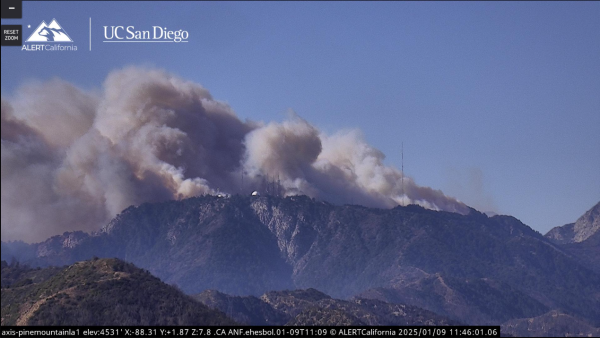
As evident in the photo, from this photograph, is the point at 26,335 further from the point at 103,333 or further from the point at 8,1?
the point at 8,1

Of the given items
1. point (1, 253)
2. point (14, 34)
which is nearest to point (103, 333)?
point (1, 253)

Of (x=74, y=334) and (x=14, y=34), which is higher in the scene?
(x=14, y=34)

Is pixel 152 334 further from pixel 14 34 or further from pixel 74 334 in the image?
pixel 14 34

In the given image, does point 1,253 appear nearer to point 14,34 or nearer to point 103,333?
point 103,333

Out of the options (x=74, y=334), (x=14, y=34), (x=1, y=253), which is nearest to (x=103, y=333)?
(x=74, y=334)

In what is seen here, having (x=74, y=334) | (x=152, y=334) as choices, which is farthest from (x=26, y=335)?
(x=152, y=334)

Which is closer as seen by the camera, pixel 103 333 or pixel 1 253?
pixel 1 253

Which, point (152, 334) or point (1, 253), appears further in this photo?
point (152, 334)

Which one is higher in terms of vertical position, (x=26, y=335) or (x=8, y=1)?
(x=8, y=1)
